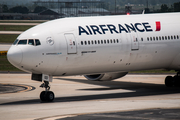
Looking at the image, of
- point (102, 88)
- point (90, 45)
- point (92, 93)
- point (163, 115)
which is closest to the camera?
point (163, 115)

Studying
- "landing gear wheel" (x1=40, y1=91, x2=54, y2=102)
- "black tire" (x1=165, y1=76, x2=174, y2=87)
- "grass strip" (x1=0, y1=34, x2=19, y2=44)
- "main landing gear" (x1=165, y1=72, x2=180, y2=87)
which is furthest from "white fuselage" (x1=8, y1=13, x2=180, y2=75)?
"grass strip" (x1=0, y1=34, x2=19, y2=44)

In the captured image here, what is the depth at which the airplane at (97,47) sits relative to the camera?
25203 mm

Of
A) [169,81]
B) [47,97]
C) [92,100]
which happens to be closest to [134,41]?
[92,100]

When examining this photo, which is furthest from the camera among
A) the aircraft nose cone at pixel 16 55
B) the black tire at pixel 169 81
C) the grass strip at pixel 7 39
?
the grass strip at pixel 7 39

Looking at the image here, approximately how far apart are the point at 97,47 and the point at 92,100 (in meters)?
3.46

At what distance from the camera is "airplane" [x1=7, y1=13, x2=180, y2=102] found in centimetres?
2520

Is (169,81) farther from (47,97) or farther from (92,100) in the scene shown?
(47,97)

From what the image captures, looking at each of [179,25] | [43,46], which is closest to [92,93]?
[43,46]

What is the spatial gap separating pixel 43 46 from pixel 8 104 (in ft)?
13.5

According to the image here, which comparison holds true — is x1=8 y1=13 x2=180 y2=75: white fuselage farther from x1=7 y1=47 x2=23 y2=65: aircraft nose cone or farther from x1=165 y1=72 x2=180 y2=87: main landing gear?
x1=165 y1=72 x2=180 y2=87: main landing gear

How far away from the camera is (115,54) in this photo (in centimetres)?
2759

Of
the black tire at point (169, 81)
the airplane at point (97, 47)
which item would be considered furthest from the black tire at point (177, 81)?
the airplane at point (97, 47)

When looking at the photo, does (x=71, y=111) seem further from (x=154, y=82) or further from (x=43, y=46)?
(x=154, y=82)

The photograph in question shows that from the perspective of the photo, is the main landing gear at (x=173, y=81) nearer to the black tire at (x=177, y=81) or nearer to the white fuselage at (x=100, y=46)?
the black tire at (x=177, y=81)
